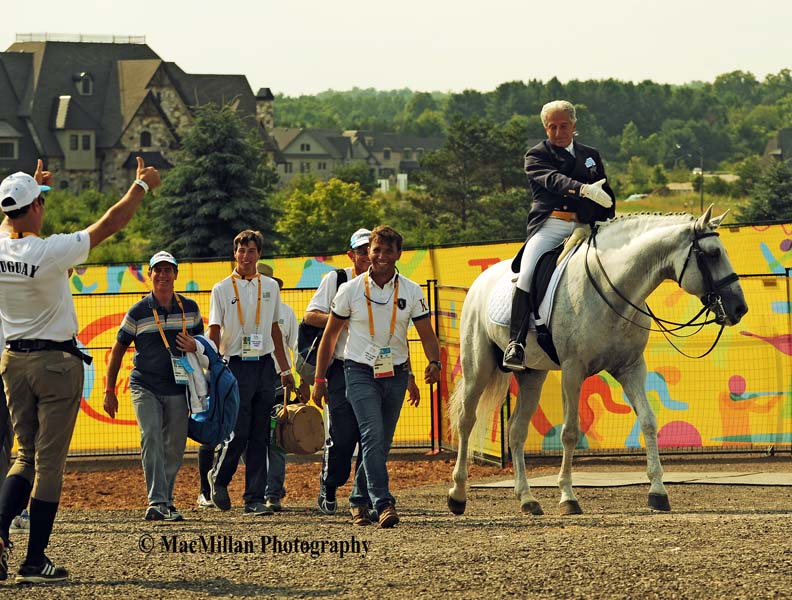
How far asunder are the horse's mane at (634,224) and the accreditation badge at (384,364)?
2.18 m

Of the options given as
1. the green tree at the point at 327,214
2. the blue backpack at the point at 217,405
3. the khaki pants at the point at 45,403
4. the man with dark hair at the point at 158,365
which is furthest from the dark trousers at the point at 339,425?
the green tree at the point at 327,214

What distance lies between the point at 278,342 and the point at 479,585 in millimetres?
5492

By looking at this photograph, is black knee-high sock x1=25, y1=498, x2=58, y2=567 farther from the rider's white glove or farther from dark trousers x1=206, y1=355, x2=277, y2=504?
the rider's white glove

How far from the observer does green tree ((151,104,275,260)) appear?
191ft

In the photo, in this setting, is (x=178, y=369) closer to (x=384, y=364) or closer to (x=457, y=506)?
(x=384, y=364)

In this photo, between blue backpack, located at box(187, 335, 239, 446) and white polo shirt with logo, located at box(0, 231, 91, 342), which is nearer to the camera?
white polo shirt with logo, located at box(0, 231, 91, 342)

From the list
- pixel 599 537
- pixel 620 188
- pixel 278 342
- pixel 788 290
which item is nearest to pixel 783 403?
pixel 788 290

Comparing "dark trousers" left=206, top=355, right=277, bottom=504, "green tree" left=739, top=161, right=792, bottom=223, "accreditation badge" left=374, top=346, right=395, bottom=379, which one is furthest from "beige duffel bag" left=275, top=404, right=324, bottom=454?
"green tree" left=739, top=161, right=792, bottom=223

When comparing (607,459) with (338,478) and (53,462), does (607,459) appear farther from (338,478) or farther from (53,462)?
(53,462)

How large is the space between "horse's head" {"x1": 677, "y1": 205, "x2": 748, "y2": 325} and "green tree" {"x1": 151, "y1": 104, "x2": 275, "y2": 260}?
4598 cm

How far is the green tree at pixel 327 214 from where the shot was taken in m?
109

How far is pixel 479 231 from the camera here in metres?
109

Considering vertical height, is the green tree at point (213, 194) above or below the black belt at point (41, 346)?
above

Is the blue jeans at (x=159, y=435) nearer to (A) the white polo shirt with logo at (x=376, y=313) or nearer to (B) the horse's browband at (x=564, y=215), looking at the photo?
(A) the white polo shirt with logo at (x=376, y=313)
